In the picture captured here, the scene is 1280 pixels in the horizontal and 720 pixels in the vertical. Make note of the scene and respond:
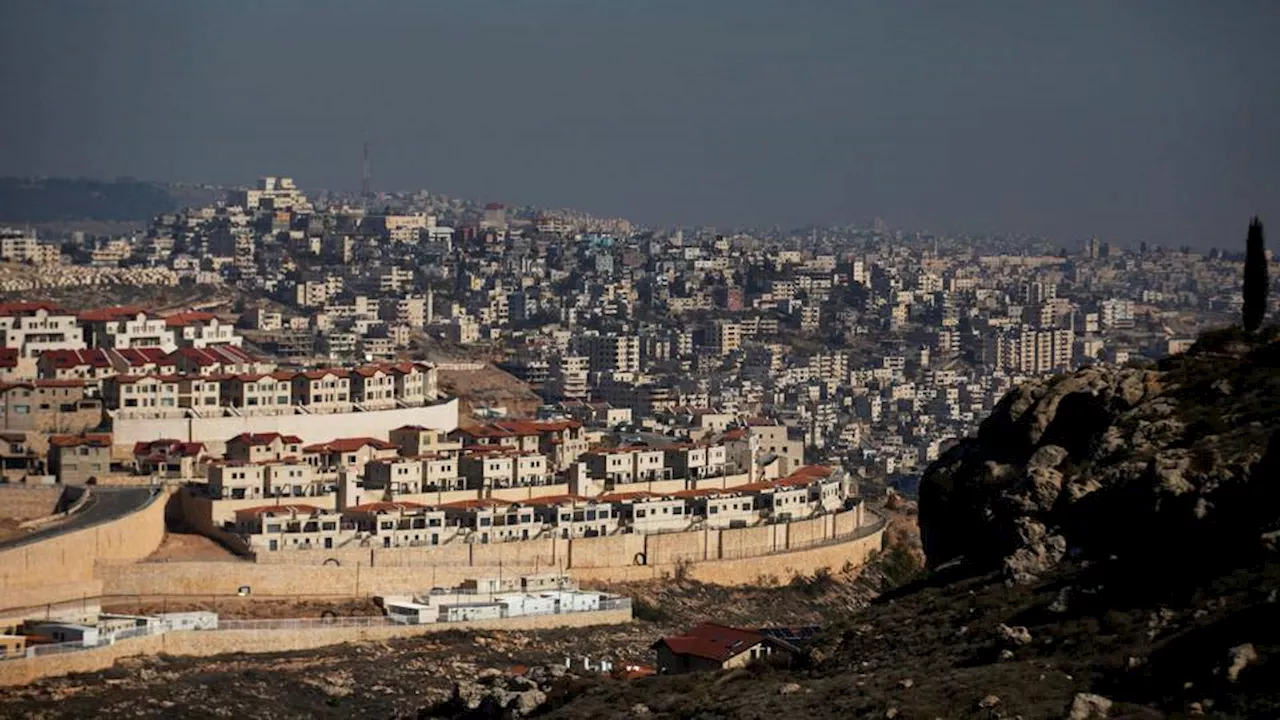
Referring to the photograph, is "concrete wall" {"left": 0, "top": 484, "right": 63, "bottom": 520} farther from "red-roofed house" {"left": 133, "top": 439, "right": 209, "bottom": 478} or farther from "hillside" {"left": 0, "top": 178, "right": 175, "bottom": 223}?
"hillside" {"left": 0, "top": 178, "right": 175, "bottom": 223}

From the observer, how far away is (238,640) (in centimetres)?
3331

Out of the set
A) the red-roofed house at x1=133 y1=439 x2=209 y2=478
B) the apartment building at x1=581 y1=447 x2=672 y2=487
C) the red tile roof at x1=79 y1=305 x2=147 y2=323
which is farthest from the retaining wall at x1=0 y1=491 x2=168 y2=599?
the red tile roof at x1=79 y1=305 x2=147 y2=323

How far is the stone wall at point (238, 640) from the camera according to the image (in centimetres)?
3066

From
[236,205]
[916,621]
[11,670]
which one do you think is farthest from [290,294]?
[916,621]

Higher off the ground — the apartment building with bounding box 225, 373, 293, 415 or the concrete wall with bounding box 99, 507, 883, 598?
the apartment building with bounding box 225, 373, 293, 415

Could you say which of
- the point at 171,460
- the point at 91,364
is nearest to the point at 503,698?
the point at 171,460

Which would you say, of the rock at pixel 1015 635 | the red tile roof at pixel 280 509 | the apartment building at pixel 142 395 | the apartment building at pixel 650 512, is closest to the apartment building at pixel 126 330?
the apartment building at pixel 142 395

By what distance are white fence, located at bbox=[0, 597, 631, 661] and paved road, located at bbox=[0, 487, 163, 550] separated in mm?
2260

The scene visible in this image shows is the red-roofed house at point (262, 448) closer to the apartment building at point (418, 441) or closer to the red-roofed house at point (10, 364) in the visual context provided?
the apartment building at point (418, 441)

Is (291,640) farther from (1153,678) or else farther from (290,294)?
(290,294)

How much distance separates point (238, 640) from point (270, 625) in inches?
30.8

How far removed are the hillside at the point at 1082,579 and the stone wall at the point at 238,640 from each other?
1257cm

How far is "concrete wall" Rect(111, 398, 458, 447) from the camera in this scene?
1604 inches

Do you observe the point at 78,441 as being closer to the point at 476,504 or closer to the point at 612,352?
the point at 476,504
